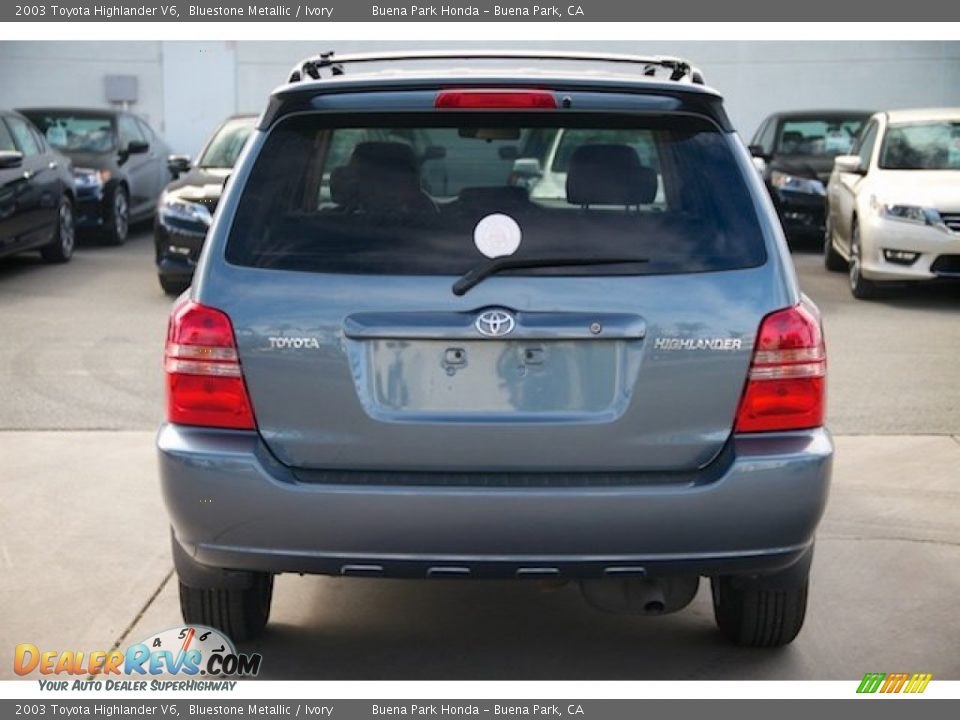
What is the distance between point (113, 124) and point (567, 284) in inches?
603

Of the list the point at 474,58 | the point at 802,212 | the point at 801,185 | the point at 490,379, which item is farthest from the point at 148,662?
the point at 802,212

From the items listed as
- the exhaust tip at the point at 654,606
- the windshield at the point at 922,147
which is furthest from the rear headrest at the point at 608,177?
the windshield at the point at 922,147

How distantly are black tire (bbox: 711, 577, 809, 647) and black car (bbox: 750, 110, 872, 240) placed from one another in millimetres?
11557

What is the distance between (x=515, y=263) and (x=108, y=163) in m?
14.2

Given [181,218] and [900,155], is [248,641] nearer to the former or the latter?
[181,218]

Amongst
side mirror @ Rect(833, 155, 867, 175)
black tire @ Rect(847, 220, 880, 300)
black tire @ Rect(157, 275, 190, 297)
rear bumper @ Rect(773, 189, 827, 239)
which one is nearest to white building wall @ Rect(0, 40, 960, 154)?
rear bumper @ Rect(773, 189, 827, 239)

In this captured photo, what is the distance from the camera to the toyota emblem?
4.01m

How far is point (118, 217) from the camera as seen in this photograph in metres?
17.8

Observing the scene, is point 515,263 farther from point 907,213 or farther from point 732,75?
point 732,75

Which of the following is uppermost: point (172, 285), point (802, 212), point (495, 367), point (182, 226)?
point (495, 367)

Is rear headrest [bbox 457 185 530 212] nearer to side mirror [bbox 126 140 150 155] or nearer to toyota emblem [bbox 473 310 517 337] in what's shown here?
toyota emblem [bbox 473 310 517 337]

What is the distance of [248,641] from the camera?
4.86 meters

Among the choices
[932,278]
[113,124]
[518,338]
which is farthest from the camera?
[113,124]
